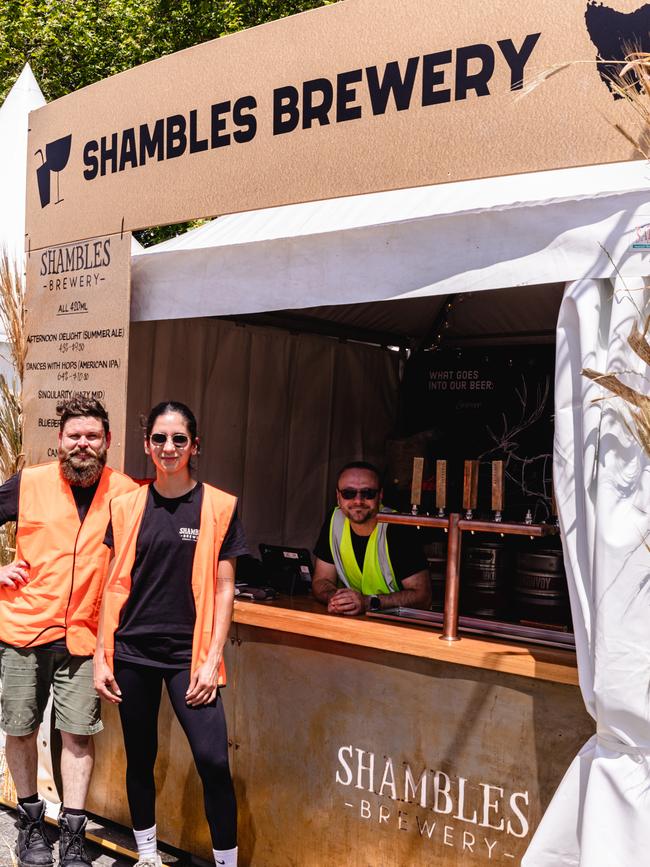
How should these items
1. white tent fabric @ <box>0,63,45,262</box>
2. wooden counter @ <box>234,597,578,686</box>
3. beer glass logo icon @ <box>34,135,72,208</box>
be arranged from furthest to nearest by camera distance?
white tent fabric @ <box>0,63,45,262</box> → beer glass logo icon @ <box>34,135,72,208</box> → wooden counter @ <box>234,597,578,686</box>

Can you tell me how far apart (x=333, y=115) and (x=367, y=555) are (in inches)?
72.9

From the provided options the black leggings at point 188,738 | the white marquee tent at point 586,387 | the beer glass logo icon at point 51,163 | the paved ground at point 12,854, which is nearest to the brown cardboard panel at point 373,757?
the paved ground at point 12,854

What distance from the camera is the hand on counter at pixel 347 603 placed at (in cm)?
400

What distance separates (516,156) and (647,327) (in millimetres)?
746

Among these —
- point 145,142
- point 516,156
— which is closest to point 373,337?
point 145,142

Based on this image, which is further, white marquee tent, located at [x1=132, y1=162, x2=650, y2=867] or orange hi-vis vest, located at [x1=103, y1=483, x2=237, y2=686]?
orange hi-vis vest, located at [x1=103, y1=483, x2=237, y2=686]

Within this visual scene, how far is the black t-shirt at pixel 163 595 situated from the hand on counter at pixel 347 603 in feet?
2.14

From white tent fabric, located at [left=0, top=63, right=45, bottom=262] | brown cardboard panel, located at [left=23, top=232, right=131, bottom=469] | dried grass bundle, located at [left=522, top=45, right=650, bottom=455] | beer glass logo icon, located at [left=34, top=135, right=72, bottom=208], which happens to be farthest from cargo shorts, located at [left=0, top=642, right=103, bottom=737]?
white tent fabric, located at [left=0, top=63, right=45, bottom=262]

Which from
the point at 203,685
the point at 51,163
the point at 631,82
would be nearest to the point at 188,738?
the point at 203,685

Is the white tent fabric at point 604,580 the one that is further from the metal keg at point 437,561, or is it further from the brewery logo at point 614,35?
the metal keg at point 437,561

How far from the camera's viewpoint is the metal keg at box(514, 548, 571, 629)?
428 cm

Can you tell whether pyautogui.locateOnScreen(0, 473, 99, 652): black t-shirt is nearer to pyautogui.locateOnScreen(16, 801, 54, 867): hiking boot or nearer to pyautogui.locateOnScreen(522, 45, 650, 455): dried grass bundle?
pyautogui.locateOnScreen(16, 801, 54, 867): hiking boot

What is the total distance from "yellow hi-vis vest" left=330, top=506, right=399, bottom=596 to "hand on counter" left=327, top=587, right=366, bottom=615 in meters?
0.25

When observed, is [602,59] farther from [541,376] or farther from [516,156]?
[541,376]
